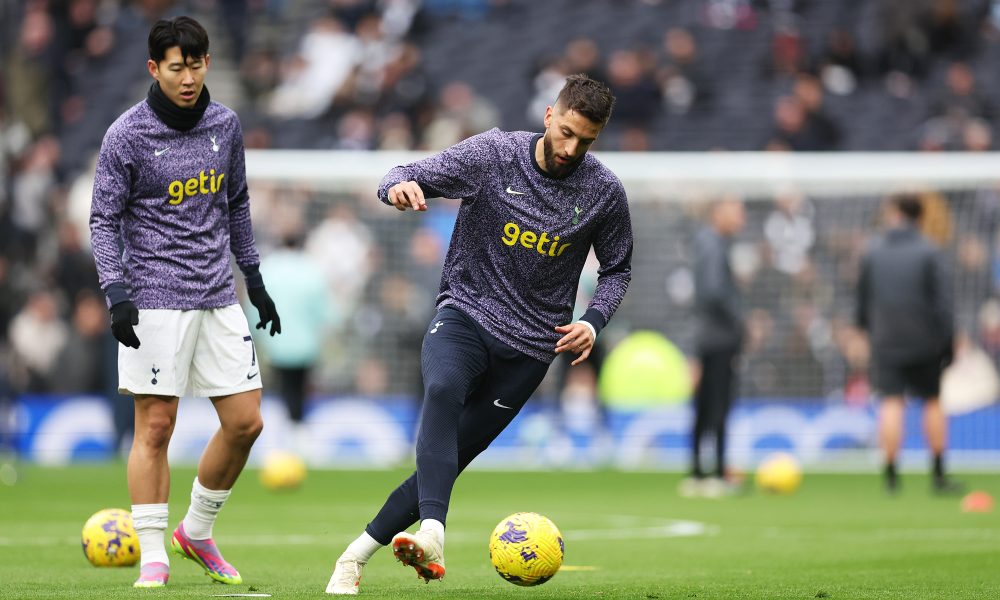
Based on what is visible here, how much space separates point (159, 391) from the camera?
23.8 feet

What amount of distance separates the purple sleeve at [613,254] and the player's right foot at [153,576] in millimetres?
2214

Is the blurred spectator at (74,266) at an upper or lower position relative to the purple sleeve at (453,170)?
lower

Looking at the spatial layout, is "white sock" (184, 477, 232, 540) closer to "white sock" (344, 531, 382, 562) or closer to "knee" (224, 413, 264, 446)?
"knee" (224, 413, 264, 446)

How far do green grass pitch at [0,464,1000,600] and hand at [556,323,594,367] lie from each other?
1.07 metres

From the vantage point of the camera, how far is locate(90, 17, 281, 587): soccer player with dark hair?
23.5 feet

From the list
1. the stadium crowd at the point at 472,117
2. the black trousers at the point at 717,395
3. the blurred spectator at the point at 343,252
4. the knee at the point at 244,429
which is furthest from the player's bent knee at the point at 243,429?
the blurred spectator at the point at 343,252

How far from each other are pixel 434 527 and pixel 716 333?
30.5ft

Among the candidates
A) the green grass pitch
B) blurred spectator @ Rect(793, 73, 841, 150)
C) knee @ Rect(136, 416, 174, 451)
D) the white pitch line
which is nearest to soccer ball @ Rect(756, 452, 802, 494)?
the green grass pitch

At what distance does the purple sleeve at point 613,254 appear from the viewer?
7.05 meters

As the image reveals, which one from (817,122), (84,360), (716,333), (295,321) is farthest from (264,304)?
(817,122)

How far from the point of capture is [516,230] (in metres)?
6.86

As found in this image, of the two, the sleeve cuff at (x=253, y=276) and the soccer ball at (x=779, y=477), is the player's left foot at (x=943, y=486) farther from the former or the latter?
the sleeve cuff at (x=253, y=276)

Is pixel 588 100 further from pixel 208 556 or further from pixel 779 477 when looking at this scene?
pixel 779 477

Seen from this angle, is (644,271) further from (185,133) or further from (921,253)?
(185,133)
